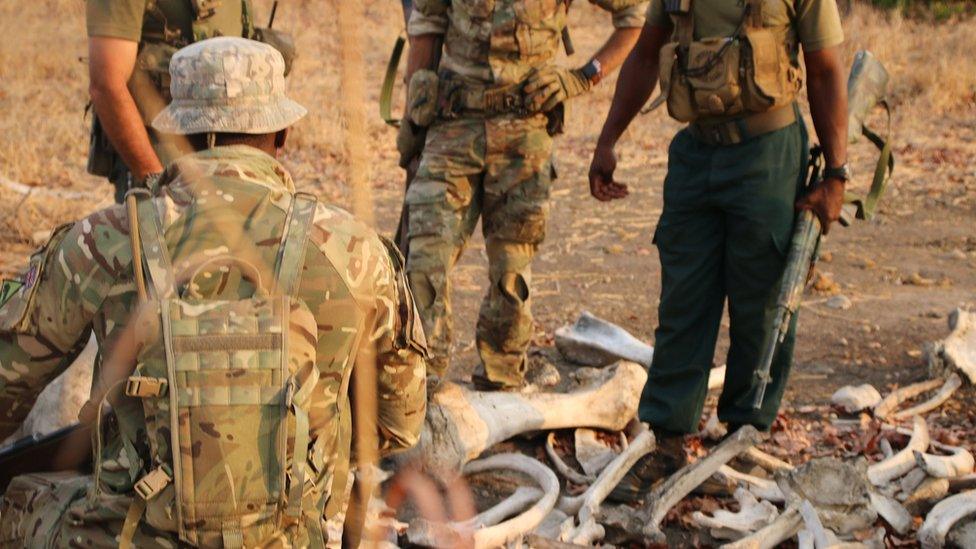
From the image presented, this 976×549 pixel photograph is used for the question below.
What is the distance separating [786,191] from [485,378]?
1412 mm

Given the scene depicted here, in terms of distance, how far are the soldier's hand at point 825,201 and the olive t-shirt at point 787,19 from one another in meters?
0.42

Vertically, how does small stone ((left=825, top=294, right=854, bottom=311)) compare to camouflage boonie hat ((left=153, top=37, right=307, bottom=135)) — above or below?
below

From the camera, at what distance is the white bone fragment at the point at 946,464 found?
12.5ft

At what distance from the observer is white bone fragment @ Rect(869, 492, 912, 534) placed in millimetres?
3570

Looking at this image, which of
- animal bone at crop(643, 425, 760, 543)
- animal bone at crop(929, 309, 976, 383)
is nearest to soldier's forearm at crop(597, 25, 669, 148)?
animal bone at crop(643, 425, 760, 543)

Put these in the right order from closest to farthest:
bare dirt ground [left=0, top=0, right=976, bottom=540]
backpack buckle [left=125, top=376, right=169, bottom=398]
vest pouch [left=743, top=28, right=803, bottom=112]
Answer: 1. backpack buckle [left=125, top=376, right=169, bottom=398]
2. vest pouch [left=743, top=28, right=803, bottom=112]
3. bare dirt ground [left=0, top=0, right=976, bottom=540]

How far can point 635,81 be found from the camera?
4160 mm

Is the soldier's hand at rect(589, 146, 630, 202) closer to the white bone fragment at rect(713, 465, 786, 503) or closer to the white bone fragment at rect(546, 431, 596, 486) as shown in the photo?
the white bone fragment at rect(546, 431, 596, 486)

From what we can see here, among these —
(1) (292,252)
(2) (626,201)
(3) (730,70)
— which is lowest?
(2) (626,201)

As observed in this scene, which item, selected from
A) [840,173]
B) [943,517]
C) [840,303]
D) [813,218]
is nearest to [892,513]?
[943,517]

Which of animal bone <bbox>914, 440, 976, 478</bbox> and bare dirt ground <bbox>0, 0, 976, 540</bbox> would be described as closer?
animal bone <bbox>914, 440, 976, 478</bbox>

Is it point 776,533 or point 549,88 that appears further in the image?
point 549,88

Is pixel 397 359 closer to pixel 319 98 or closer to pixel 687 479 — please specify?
pixel 687 479

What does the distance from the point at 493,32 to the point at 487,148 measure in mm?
415
